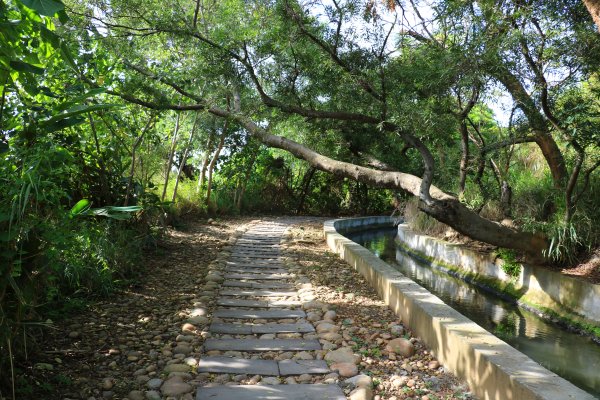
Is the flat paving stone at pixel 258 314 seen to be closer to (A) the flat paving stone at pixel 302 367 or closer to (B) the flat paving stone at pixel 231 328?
(B) the flat paving stone at pixel 231 328

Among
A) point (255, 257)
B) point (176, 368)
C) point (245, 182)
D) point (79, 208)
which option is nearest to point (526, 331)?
point (255, 257)

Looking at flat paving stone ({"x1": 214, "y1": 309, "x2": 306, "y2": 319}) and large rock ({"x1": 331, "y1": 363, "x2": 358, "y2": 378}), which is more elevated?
flat paving stone ({"x1": 214, "y1": 309, "x2": 306, "y2": 319})

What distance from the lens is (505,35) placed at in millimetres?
5391

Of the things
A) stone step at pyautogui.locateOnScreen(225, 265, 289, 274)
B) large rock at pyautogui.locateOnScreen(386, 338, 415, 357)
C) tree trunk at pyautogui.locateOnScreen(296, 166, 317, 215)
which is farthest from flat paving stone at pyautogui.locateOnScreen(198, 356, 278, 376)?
tree trunk at pyautogui.locateOnScreen(296, 166, 317, 215)

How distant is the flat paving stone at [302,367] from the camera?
3.11 m

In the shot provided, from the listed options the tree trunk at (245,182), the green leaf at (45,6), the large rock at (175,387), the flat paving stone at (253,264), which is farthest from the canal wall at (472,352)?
the tree trunk at (245,182)

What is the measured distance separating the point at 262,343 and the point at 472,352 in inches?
62.3

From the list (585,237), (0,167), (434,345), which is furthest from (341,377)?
(585,237)

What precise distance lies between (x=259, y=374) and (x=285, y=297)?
6.38 feet

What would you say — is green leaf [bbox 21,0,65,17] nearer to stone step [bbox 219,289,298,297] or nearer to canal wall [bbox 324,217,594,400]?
canal wall [bbox 324,217,594,400]

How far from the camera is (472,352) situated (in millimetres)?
2949

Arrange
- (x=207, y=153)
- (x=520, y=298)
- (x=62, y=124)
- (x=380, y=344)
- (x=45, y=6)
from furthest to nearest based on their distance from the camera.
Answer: (x=207, y=153) → (x=520, y=298) → (x=380, y=344) → (x=62, y=124) → (x=45, y=6)

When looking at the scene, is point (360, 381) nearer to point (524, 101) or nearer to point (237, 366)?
point (237, 366)

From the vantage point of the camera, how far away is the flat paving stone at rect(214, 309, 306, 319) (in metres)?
4.26
